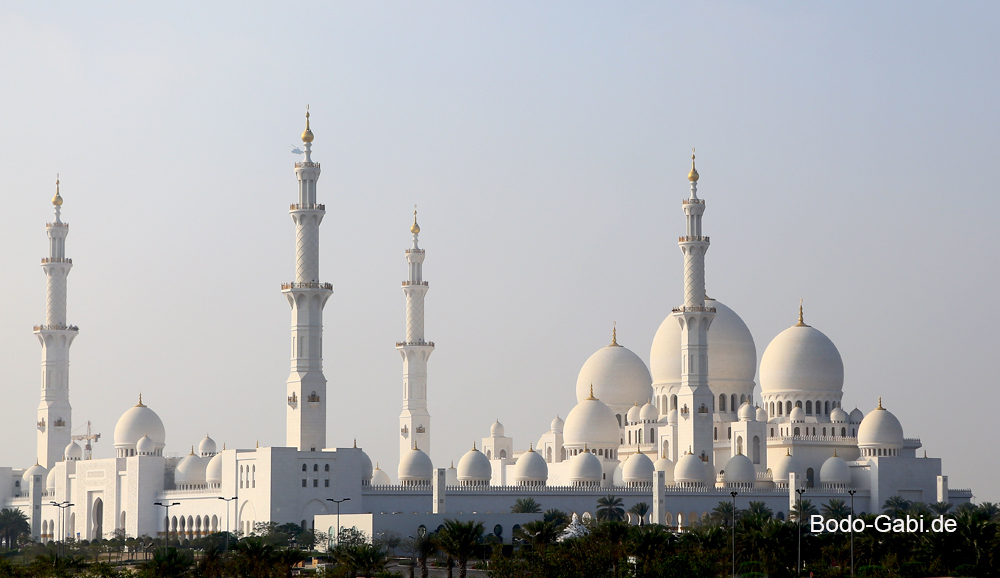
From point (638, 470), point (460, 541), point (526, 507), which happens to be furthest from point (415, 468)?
point (460, 541)

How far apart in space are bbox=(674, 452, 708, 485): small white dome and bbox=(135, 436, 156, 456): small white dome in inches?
1081

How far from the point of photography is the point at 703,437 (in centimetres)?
7950

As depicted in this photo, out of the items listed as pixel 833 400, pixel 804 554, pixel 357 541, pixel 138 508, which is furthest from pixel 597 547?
pixel 833 400

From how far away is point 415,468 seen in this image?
75.9 meters

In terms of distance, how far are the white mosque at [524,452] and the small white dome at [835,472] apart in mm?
115

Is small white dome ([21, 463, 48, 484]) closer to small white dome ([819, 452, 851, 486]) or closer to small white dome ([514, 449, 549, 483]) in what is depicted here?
small white dome ([514, 449, 549, 483])

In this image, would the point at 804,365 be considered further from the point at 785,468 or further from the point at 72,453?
the point at 72,453

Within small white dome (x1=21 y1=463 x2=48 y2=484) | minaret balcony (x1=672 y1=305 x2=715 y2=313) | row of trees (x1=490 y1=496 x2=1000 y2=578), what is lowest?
row of trees (x1=490 y1=496 x2=1000 y2=578)

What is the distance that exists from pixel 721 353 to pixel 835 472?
991cm

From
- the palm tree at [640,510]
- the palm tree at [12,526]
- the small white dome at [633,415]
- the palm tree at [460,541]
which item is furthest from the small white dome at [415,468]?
the palm tree at [460,541]

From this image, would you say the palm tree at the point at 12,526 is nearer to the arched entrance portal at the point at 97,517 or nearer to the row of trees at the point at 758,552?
the arched entrance portal at the point at 97,517

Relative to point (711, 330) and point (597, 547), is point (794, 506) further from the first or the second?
point (597, 547)

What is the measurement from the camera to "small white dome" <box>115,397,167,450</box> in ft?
276

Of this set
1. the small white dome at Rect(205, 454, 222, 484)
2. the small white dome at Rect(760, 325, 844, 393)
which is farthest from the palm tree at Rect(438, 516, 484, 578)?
the small white dome at Rect(760, 325, 844, 393)
